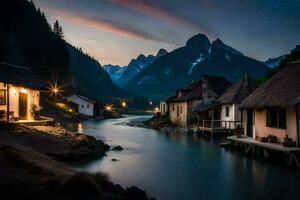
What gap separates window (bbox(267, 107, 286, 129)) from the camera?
2344 centimetres

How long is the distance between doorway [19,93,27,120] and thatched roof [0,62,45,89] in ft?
4.51

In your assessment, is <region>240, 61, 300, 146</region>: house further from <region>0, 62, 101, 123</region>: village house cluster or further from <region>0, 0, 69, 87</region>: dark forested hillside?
<region>0, 0, 69, 87</region>: dark forested hillside

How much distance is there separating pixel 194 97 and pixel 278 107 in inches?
1099

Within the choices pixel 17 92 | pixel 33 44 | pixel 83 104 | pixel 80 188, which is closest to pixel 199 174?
pixel 80 188

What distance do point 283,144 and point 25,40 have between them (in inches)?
3037

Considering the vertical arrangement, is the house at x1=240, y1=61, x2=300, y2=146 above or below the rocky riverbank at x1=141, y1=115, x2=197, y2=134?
above

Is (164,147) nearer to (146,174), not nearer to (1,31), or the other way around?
(146,174)

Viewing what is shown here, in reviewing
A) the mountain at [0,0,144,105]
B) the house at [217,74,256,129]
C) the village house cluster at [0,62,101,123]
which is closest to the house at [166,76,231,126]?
the house at [217,74,256,129]

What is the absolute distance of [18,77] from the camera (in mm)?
28203

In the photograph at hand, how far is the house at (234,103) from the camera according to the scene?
136 feet

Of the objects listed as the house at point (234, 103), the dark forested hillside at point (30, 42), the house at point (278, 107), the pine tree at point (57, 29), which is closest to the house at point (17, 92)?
the house at point (278, 107)

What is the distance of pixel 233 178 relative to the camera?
61.6 feet

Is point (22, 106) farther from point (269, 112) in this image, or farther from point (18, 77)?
point (269, 112)

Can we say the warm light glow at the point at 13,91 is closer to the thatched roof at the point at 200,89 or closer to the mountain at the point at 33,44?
the thatched roof at the point at 200,89
